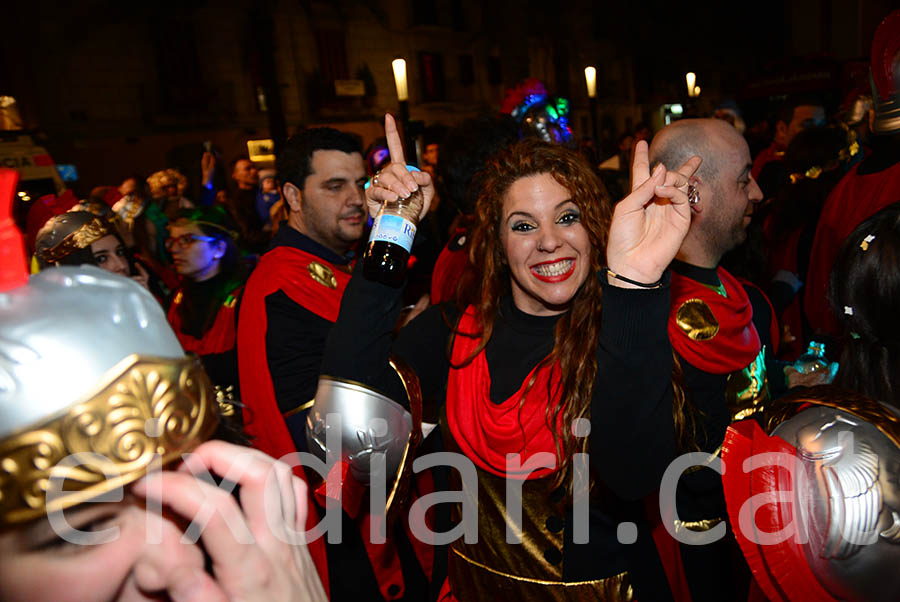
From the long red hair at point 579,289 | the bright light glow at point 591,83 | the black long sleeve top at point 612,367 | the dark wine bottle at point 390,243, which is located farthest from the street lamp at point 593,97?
the dark wine bottle at point 390,243

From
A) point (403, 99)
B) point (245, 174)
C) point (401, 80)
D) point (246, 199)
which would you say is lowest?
point (246, 199)

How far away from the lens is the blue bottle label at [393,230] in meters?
1.60

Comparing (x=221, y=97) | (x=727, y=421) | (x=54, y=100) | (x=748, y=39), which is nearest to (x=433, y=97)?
(x=221, y=97)

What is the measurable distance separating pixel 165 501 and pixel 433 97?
22.8 m

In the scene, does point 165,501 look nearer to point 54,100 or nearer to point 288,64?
point 54,100

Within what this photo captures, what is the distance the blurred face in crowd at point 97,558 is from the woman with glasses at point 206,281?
2120 millimetres

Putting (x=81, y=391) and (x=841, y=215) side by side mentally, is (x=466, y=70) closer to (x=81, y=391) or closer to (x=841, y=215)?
(x=841, y=215)

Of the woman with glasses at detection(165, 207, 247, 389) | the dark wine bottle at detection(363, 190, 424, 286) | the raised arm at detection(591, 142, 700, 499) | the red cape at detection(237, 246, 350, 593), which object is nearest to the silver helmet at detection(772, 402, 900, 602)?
the raised arm at detection(591, 142, 700, 499)

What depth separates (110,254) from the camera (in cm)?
288

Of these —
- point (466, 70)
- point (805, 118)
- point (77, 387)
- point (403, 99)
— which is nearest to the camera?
point (77, 387)

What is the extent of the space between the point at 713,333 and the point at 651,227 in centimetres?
72

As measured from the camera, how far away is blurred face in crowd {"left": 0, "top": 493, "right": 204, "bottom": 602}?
2.16 ft

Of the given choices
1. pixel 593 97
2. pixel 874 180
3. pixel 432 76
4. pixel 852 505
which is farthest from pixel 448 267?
pixel 432 76

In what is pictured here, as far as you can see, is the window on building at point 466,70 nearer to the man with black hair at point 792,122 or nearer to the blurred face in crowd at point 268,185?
the blurred face in crowd at point 268,185
